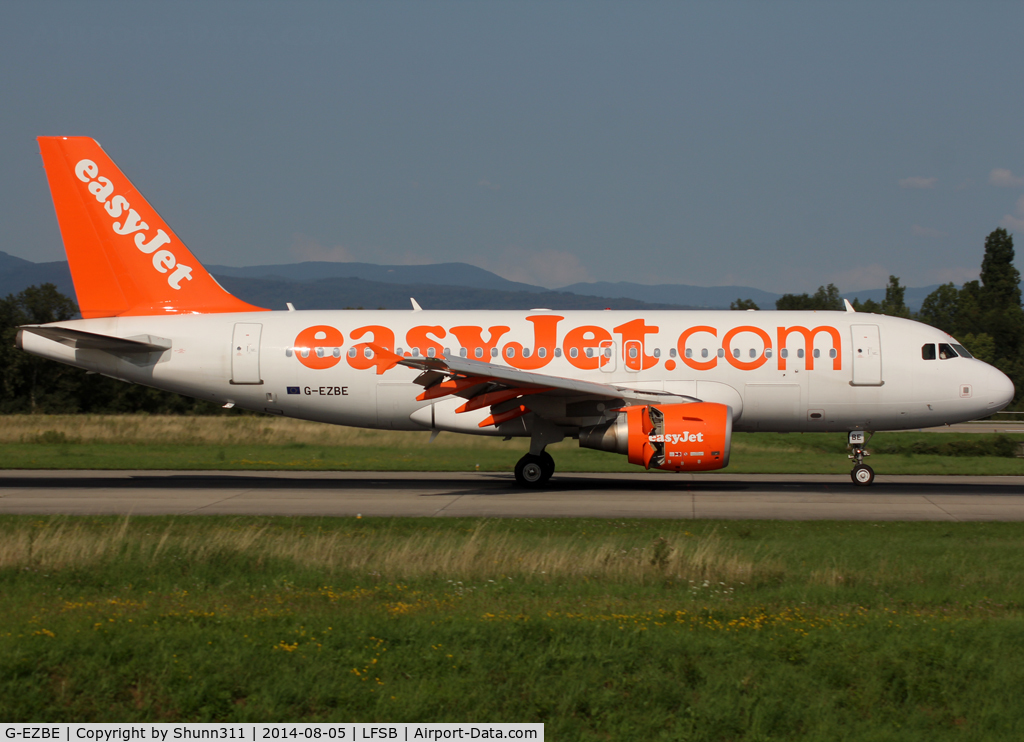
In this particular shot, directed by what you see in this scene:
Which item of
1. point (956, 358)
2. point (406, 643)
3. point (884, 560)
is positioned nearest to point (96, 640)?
point (406, 643)

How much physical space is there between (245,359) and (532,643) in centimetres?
1594

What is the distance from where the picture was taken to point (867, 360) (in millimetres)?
21766

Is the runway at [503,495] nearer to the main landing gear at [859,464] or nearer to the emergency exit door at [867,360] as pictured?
the main landing gear at [859,464]

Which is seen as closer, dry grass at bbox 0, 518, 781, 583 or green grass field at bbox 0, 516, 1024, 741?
green grass field at bbox 0, 516, 1024, 741

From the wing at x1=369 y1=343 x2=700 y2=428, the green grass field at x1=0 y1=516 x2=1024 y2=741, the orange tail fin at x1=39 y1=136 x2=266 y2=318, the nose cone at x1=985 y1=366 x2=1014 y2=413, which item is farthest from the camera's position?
the orange tail fin at x1=39 y1=136 x2=266 y2=318

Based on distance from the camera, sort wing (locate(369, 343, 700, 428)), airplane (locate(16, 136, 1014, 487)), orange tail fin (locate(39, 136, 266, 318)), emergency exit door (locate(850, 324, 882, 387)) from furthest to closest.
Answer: orange tail fin (locate(39, 136, 266, 318)) → emergency exit door (locate(850, 324, 882, 387)) → airplane (locate(16, 136, 1014, 487)) → wing (locate(369, 343, 700, 428))

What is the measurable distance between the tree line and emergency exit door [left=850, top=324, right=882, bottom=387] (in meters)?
21.4

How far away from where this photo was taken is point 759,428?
22.4m

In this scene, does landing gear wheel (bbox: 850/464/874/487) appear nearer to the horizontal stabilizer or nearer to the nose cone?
the nose cone

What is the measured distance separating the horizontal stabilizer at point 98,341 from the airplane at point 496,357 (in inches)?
1.9

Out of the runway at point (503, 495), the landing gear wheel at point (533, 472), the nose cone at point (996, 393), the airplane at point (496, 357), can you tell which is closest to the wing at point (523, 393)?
the airplane at point (496, 357)

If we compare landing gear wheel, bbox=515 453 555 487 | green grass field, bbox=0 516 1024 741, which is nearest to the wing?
landing gear wheel, bbox=515 453 555 487

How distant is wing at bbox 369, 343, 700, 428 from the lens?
1942 cm

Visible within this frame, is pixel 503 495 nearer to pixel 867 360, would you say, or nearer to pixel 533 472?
pixel 533 472
